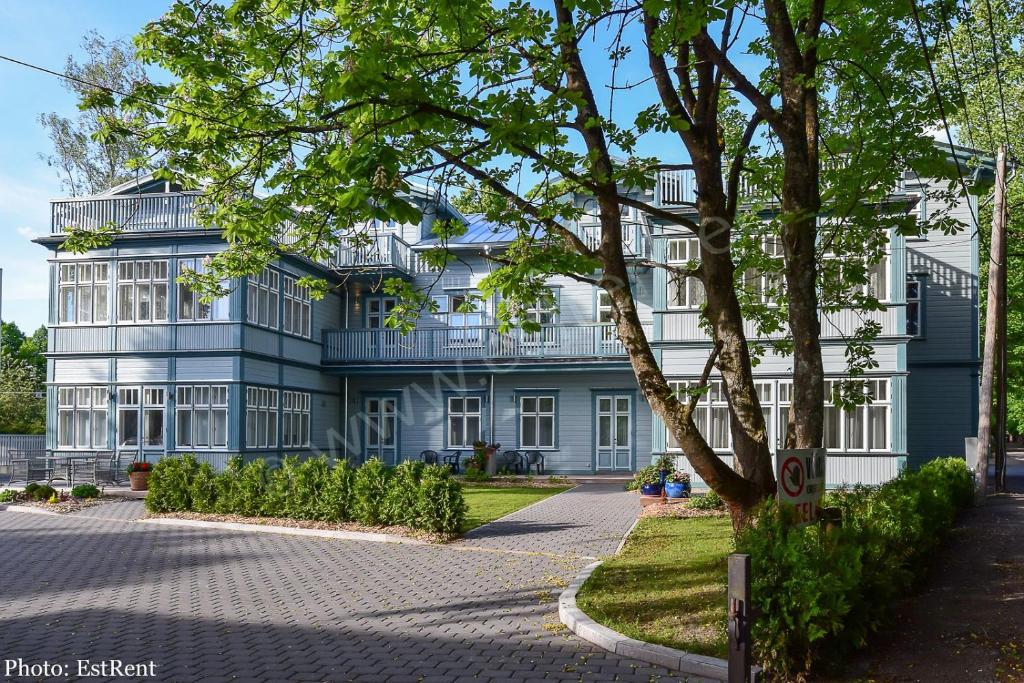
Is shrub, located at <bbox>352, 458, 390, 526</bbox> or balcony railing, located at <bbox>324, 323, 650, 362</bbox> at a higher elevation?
balcony railing, located at <bbox>324, 323, 650, 362</bbox>

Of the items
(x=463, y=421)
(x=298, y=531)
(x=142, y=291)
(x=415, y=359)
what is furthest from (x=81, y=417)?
(x=298, y=531)

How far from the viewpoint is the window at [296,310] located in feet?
91.3

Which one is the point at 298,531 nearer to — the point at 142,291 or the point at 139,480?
the point at 139,480

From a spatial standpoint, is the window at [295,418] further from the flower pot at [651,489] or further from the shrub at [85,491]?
the flower pot at [651,489]

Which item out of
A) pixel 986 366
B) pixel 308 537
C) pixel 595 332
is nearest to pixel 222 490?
pixel 308 537

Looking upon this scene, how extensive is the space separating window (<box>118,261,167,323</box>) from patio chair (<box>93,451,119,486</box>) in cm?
377

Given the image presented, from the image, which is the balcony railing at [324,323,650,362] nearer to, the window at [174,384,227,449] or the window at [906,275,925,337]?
the window at [174,384,227,449]

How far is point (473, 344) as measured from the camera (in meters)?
29.6

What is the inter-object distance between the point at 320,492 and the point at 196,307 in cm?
1072

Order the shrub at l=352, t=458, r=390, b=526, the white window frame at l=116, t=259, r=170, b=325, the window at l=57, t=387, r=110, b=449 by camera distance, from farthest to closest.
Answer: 1. the window at l=57, t=387, r=110, b=449
2. the white window frame at l=116, t=259, r=170, b=325
3. the shrub at l=352, t=458, r=390, b=526

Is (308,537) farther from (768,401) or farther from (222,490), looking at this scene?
(768,401)

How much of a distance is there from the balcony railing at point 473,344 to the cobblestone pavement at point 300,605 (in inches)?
510

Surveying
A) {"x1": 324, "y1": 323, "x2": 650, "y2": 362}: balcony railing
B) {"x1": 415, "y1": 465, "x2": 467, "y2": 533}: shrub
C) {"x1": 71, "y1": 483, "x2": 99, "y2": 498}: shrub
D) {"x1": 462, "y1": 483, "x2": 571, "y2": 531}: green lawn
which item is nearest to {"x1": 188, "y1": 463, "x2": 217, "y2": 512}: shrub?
{"x1": 71, "y1": 483, "x2": 99, "y2": 498}: shrub

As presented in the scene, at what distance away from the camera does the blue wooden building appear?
22.3m
